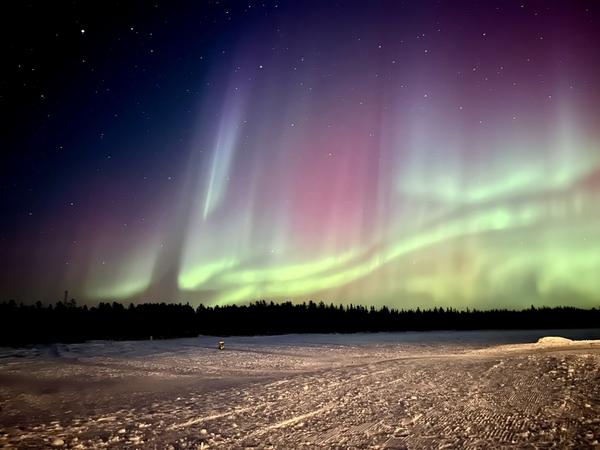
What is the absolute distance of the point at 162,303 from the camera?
10294 cm

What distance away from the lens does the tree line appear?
68.2 m

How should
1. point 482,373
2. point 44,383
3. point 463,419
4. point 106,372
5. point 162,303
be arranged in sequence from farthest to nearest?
point 162,303
point 106,372
point 44,383
point 482,373
point 463,419

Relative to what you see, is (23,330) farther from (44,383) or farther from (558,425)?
(558,425)

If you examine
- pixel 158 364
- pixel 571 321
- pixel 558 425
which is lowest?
pixel 571 321

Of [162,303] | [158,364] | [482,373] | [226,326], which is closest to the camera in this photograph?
[482,373]

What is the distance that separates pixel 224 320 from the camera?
97.8 meters

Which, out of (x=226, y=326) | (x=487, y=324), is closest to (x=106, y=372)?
(x=226, y=326)

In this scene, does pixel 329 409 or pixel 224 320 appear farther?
pixel 224 320

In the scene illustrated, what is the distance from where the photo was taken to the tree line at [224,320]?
224 ft

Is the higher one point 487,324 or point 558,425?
point 558,425

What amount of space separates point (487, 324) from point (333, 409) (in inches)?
5504

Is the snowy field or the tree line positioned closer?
the snowy field

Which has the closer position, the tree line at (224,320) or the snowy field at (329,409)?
the snowy field at (329,409)

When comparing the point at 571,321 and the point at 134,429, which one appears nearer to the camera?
the point at 134,429
